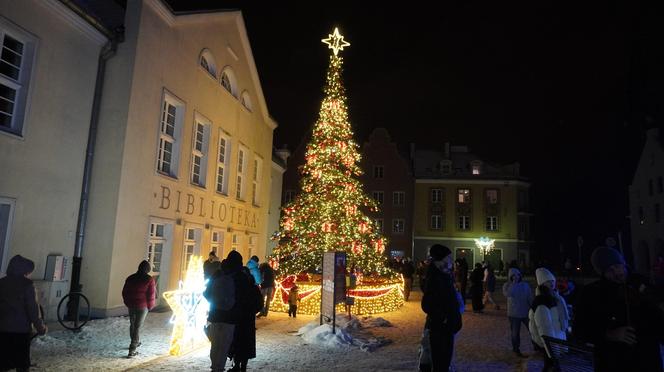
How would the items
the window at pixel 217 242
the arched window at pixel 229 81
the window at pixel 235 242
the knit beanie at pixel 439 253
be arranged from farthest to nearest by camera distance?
1. the window at pixel 235 242
2. the arched window at pixel 229 81
3. the window at pixel 217 242
4. the knit beanie at pixel 439 253

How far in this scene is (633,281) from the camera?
565 centimetres

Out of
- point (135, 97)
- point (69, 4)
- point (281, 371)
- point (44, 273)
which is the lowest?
point (281, 371)

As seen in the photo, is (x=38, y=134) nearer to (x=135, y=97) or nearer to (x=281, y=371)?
(x=135, y=97)

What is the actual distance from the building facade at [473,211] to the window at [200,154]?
33.9 m

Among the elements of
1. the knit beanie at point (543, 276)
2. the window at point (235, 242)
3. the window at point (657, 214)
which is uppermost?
the window at point (657, 214)

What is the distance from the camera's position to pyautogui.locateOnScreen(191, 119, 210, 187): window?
16.9 metres

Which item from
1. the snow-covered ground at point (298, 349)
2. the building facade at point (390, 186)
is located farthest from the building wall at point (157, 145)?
the building facade at point (390, 186)

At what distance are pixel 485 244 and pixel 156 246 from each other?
36042 mm

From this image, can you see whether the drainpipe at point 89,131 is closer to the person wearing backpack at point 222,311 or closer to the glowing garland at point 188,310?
the glowing garland at point 188,310

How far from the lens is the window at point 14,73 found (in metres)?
10.1

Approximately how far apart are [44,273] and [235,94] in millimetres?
11146

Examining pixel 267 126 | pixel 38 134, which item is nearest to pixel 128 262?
pixel 38 134

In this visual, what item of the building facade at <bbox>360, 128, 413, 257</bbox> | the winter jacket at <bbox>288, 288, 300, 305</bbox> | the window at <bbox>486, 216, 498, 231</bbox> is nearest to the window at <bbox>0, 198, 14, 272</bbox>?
the winter jacket at <bbox>288, 288, 300, 305</bbox>

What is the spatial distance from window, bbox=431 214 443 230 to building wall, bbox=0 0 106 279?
1586 inches
